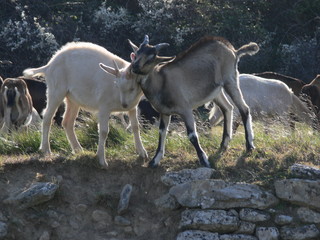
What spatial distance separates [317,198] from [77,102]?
11.1 ft

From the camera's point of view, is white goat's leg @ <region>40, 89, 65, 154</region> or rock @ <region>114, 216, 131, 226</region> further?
white goat's leg @ <region>40, 89, 65, 154</region>

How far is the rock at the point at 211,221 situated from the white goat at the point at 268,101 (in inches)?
182

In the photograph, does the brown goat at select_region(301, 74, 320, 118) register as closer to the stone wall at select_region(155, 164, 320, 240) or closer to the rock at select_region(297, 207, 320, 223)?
the stone wall at select_region(155, 164, 320, 240)

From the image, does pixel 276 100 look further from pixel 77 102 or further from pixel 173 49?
pixel 173 49

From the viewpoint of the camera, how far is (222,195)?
939 centimetres

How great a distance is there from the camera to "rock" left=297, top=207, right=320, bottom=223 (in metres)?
9.23

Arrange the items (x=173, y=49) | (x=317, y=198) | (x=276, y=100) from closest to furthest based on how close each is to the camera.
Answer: (x=317, y=198) → (x=276, y=100) → (x=173, y=49)

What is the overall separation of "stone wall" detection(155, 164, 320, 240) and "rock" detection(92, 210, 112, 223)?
75 centimetres

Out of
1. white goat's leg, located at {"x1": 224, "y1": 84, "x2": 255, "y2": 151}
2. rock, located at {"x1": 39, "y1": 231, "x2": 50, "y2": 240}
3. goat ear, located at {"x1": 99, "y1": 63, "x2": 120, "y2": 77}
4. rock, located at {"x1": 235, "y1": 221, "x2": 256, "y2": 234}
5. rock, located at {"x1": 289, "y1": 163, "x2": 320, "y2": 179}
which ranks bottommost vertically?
rock, located at {"x1": 39, "y1": 231, "x2": 50, "y2": 240}

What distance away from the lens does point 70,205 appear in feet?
32.5

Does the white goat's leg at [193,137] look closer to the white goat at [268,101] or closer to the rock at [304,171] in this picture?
the rock at [304,171]

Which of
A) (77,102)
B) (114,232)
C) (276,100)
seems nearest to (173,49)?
(276,100)

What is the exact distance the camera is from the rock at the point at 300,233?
9.09 m

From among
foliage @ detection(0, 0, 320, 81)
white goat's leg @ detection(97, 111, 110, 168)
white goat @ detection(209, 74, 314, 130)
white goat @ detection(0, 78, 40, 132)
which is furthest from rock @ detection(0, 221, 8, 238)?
foliage @ detection(0, 0, 320, 81)
